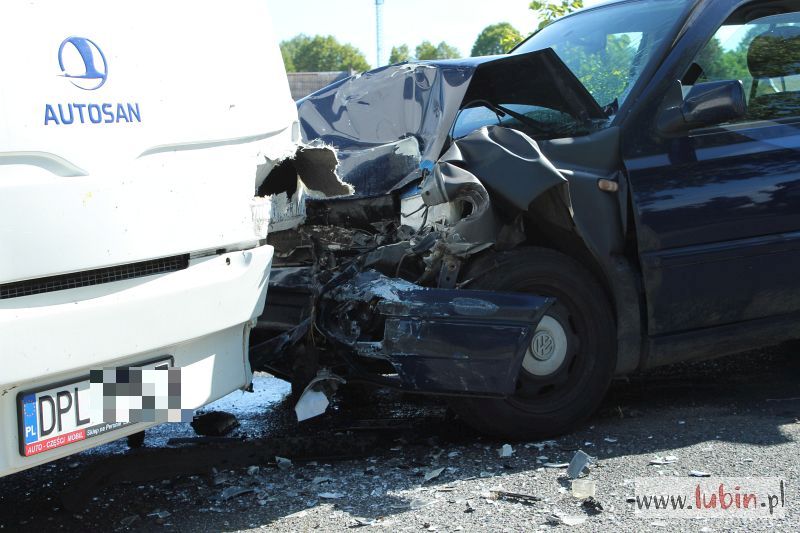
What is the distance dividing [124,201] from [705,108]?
268 centimetres

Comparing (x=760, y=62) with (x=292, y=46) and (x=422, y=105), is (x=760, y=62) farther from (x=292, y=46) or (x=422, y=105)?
(x=292, y=46)

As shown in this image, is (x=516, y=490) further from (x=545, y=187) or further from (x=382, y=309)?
(x=545, y=187)

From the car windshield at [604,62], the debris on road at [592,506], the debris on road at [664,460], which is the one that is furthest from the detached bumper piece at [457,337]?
the car windshield at [604,62]

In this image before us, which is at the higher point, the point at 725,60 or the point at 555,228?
the point at 725,60

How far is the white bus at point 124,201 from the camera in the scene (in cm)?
266

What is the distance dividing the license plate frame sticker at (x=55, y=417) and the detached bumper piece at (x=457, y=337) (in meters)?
1.28

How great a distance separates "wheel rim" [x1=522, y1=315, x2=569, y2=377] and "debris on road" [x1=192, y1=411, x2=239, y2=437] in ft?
5.36

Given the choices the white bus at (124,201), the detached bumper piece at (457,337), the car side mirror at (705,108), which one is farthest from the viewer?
the car side mirror at (705,108)

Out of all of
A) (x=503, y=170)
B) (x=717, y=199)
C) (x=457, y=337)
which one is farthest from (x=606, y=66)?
(x=457, y=337)

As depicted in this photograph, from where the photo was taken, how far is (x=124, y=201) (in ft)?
9.50

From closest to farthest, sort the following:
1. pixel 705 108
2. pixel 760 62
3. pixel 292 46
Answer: pixel 705 108, pixel 760 62, pixel 292 46

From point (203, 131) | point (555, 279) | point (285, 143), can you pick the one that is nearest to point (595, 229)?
point (555, 279)

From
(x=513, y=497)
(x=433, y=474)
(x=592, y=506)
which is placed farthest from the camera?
(x=433, y=474)

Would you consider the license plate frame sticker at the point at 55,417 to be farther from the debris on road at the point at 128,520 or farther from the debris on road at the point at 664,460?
the debris on road at the point at 664,460
